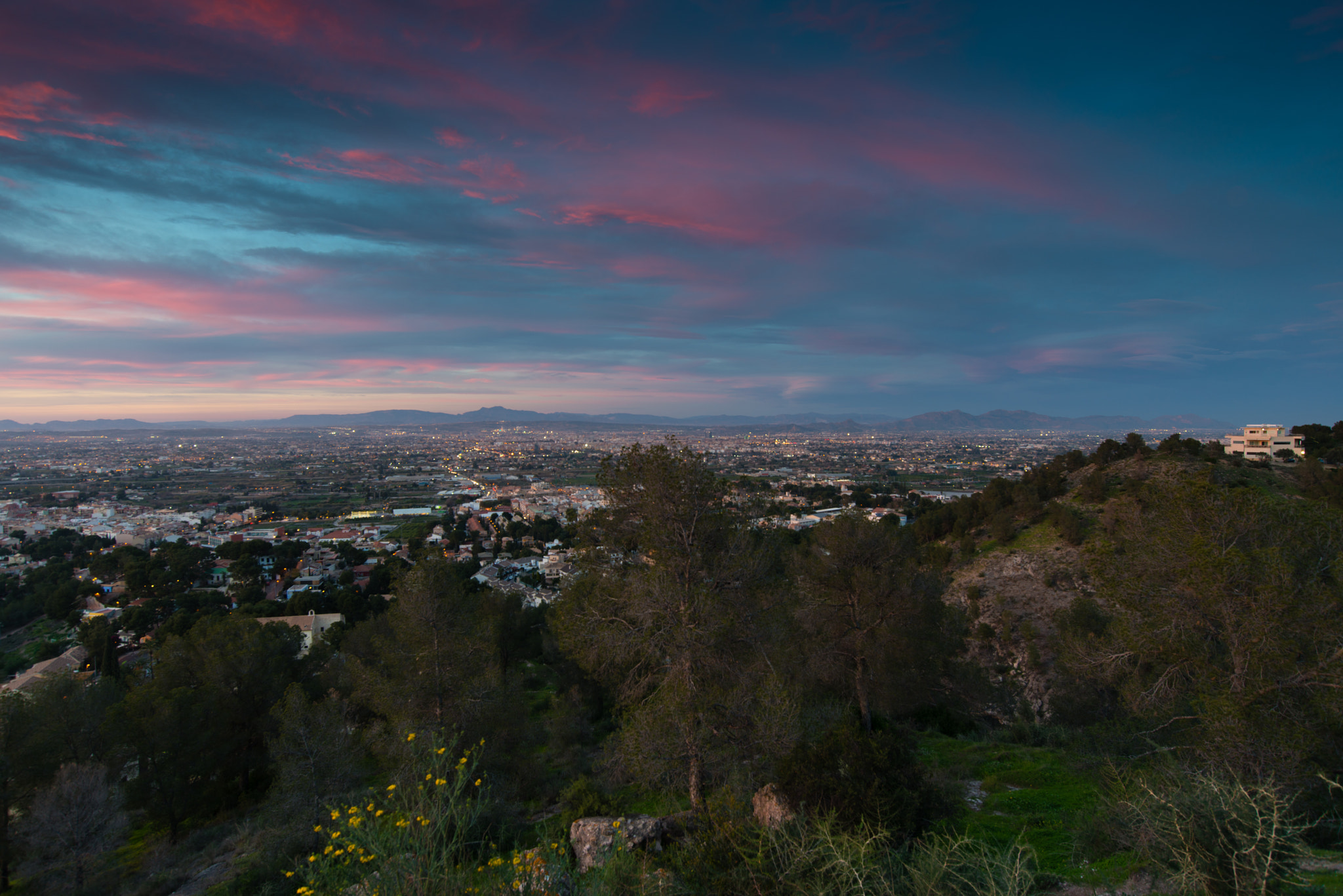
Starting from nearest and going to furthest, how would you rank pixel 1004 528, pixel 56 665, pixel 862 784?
pixel 862 784 < pixel 56 665 < pixel 1004 528

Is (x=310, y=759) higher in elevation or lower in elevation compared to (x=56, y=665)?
higher

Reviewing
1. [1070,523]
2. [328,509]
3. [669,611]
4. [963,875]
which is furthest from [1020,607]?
[328,509]

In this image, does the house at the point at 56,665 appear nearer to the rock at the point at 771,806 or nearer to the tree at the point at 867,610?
the rock at the point at 771,806

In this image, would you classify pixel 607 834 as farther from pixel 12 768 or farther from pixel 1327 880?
pixel 12 768

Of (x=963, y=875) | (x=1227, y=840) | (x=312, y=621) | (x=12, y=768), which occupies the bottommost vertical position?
(x=312, y=621)

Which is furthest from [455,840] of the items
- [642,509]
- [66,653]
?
[66,653]

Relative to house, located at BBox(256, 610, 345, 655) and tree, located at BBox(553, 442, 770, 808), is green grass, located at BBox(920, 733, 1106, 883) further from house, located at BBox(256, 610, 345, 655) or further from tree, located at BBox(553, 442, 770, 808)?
house, located at BBox(256, 610, 345, 655)
